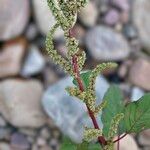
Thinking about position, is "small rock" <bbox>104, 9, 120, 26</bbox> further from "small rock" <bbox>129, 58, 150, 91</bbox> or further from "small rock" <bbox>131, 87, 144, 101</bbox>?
"small rock" <bbox>131, 87, 144, 101</bbox>

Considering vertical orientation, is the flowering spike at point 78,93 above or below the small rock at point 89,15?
below

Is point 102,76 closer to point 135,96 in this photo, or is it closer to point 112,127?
point 135,96

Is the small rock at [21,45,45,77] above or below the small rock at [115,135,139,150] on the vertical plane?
above

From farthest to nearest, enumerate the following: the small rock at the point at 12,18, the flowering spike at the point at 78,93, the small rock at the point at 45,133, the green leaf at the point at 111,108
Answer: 1. the small rock at the point at 12,18
2. the small rock at the point at 45,133
3. the green leaf at the point at 111,108
4. the flowering spike at the point at 78,93

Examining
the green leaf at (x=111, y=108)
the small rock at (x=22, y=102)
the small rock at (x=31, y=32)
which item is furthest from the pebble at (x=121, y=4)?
the green leaf at (x=111, y=108)

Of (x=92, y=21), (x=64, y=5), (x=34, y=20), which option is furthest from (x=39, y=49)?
(x=64, y=5)

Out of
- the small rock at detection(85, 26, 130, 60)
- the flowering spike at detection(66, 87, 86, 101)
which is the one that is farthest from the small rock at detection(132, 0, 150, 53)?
the flowering spike at detection(66, 87, 86, 101)

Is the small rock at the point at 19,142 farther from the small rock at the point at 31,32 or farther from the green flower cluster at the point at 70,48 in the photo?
the green flower cluster at the point at 70,48
